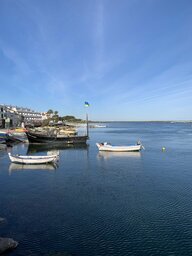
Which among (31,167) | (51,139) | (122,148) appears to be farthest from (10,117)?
(31,167)

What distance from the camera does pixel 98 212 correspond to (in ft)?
52.5

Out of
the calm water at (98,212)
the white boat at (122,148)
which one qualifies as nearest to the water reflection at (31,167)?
the calm water at (98,212)

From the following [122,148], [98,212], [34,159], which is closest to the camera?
[98,212]

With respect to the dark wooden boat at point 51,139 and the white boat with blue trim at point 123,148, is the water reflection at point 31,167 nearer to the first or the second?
the white boat with blue trim at point 123,148

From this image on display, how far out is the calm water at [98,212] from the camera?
12000 millimetres

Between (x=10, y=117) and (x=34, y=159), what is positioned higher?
(x=10, y=117)

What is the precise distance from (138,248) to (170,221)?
378 centimetres

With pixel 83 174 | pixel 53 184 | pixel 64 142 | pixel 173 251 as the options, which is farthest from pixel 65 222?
pixel 64 142

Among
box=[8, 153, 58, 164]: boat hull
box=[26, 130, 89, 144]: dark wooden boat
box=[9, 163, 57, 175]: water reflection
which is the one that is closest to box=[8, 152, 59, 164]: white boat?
box=[8, 153, 58, 164]: boat hull

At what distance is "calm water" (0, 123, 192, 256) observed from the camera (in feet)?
39.4

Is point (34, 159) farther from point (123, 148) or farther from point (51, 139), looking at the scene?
point (51, 139)

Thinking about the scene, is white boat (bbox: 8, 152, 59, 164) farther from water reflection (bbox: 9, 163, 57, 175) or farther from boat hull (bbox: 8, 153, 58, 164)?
water reflection (bbox: 9, 163, 57, 175)

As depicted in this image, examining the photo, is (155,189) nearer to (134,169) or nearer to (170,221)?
(170,221)

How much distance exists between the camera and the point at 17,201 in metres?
18.3
